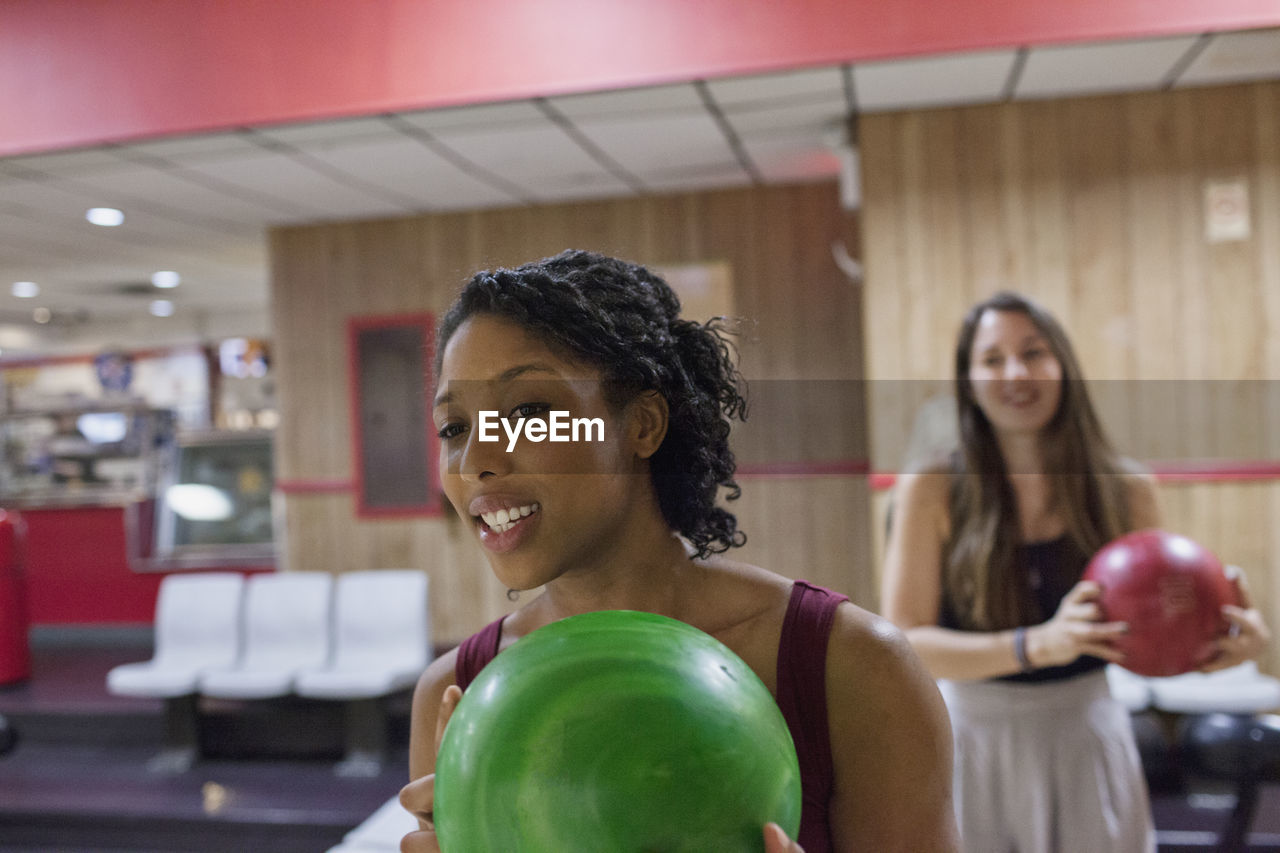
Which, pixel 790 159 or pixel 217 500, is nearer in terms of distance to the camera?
pixel 790 159

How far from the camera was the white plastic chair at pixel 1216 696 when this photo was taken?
139 inches

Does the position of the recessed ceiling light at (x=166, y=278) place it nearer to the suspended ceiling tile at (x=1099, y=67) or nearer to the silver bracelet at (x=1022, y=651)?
the suspended ceiling tile at (x=1099, y=67)

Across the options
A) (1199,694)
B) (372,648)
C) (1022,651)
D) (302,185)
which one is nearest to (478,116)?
(302,185)

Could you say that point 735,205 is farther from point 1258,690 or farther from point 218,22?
point 1258,690

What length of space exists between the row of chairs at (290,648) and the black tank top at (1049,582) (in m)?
3.41

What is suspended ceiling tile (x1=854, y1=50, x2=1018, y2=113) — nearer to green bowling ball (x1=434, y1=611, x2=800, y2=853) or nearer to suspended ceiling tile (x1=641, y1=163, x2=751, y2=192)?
suspended ceiling tile (x1=641, y1=163, x2=751, y2=192)

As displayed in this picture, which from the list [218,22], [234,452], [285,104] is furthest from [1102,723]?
[234,452]

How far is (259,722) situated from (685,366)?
489 cm

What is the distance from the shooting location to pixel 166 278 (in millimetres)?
8078

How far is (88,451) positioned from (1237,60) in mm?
7999

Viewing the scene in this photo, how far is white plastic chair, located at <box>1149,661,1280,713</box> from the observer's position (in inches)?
139

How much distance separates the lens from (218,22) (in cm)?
361

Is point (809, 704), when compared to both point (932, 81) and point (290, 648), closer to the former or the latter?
point (932, 81)

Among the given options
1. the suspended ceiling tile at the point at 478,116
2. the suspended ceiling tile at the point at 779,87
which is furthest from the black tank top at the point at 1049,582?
the suspended ceiling tile at the point at 478,116
